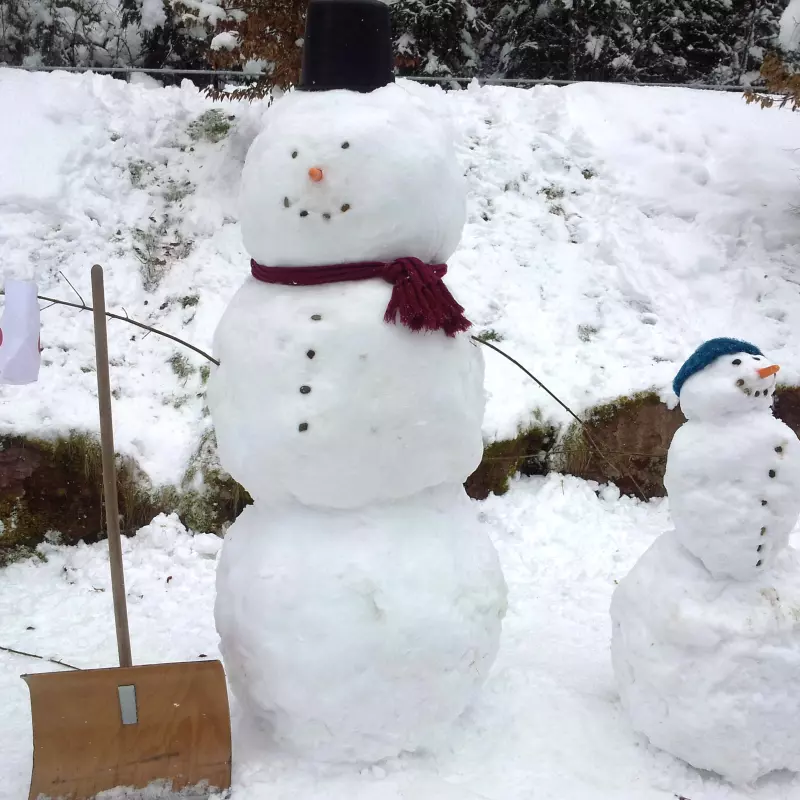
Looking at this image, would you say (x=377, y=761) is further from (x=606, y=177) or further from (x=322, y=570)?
(x=606, y=177)

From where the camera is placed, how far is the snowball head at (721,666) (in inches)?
101

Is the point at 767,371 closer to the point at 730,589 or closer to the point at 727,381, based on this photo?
the point at 727,381

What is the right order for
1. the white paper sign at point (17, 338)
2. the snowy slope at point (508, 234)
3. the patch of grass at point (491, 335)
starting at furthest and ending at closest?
the patch of grass at point (491, 335) < the snowy slope at point (508, 234) < the white paper sign at point (17, 338)

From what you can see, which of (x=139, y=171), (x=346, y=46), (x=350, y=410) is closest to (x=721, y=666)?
(x=350, y=410)

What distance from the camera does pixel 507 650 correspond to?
360cm

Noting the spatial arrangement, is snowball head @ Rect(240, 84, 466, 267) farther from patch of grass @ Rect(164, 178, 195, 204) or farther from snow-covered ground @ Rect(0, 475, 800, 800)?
patch of grass @ Rect(164, 178, 195, 204)

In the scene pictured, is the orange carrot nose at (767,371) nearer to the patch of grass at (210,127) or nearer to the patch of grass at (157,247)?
the patch of grass at (157,247)

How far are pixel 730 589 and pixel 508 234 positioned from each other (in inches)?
170

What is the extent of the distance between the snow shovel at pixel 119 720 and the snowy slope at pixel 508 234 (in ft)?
6.86

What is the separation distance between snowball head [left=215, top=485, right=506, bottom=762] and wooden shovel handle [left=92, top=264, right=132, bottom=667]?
1.14 feet

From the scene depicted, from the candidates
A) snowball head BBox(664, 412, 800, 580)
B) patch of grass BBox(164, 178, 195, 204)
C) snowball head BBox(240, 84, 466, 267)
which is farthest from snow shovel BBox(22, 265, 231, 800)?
patch of grass BBox(164, 178, 195, 204)

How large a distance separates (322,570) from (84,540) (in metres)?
2.52

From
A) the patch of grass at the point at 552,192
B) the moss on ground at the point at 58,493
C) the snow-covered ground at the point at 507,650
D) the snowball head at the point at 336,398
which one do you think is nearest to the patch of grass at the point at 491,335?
the snow-covered ground at the point at 507,650

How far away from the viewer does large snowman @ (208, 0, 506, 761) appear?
2.46 m
